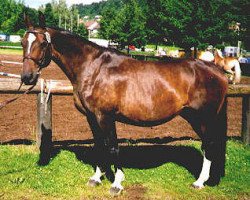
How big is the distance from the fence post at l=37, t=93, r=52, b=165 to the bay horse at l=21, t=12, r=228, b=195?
1.34 metres

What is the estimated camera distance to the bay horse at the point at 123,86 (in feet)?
15.8

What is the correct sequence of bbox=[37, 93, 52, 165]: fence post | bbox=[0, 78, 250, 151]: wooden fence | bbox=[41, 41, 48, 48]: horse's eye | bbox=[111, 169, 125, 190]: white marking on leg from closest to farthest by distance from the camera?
bbox=[41, 41, 48, 48]: horse's eye → bbox=[111, 169, 125, 190]: white marking on leg → bbox=[0, 78, 250, 151]: wooden fence → bbox=[37, 93, 52, 165]: fence post

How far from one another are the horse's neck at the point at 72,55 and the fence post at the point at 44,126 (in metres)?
1.38

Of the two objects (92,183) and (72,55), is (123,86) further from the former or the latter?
(92,183)

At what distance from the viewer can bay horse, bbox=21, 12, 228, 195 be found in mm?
4801

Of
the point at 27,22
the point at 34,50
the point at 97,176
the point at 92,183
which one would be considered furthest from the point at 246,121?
the point at 27,22

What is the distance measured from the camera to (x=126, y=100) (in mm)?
4859

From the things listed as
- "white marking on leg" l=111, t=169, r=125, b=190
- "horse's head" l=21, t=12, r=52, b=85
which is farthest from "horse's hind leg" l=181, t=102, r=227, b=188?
"horse's head" l=21, t=12, r=52, b=85

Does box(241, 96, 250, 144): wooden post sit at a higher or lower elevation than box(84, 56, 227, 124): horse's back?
lower

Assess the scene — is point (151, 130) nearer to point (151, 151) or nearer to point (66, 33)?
point (151, 151)

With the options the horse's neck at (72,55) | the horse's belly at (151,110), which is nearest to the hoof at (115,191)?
the horse's belly at (151,110)

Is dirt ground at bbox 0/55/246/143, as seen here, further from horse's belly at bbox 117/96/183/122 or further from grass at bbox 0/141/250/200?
horse's belly at bbox 117/96/183/122

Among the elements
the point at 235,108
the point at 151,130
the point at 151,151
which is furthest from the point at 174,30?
the point at 151,151

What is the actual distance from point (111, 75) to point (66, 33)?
89cm
